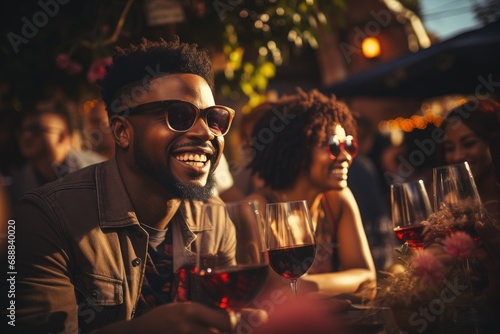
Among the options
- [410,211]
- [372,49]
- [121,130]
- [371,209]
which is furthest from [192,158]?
[372,49]

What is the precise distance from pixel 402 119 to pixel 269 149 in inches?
361

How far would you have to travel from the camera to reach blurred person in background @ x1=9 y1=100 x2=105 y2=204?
3.81 metres

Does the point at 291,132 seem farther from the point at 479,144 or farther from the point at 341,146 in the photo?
the point at 479,144

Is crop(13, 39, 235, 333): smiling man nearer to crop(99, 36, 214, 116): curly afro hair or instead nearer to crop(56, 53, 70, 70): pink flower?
crop(99, 36, 214, 116): curly afro hair

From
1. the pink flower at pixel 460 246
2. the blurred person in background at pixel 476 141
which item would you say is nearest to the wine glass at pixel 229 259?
the pink flower at pixel 460 246

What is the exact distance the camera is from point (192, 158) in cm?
187

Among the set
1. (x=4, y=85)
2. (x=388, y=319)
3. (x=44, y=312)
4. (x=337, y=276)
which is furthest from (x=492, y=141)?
(x=4, y=85)

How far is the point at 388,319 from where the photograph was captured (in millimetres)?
1722

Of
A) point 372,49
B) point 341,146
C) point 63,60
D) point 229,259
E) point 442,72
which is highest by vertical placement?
point 372,49

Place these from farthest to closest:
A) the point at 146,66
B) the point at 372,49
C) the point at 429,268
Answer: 1. the point at 372,49
2. the point at 146,66
3. the point at 429,268

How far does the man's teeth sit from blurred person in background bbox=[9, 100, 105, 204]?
206cm

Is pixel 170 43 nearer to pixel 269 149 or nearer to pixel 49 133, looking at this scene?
pixel 269 149

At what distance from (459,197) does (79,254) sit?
4.04ft

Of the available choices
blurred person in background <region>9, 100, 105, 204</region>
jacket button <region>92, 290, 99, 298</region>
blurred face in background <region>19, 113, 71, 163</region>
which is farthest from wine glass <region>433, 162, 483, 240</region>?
blurred face in background <region>19, 113, 71, 163</region>
